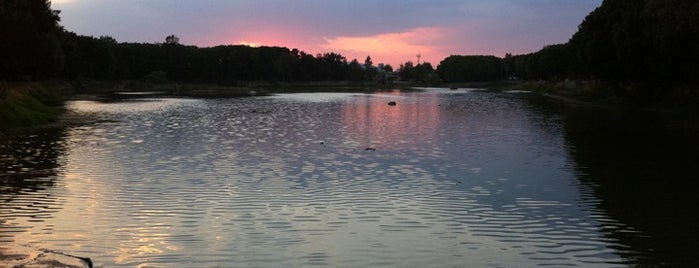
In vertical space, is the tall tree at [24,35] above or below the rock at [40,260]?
above

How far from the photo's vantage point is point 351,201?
18875 mm

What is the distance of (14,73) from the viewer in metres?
69.9

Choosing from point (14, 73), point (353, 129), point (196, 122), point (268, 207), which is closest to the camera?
point (268, 207)

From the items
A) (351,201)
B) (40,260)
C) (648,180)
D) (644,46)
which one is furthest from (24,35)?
(644,46)

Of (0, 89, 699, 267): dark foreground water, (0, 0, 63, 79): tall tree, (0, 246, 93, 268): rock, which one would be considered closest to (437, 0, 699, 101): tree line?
(0, 89, 699, 267): dark foreground water

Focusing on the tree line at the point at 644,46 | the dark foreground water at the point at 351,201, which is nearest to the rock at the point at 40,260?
the dark foreground water at the point at 351,201

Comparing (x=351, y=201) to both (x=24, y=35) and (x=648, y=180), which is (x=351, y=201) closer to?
(x=648, y=180)

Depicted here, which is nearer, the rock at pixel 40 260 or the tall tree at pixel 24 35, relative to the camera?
the rock at pixel 40 260

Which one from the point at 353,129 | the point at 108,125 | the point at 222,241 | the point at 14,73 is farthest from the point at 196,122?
the point at 222,241

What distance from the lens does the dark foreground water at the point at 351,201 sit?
1362 cm

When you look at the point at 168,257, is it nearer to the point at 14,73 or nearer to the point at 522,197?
the point at 522,197

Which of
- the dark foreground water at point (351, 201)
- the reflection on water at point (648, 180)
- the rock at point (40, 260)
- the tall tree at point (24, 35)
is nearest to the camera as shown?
the rock at point (40, 260)

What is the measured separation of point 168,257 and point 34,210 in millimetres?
6523

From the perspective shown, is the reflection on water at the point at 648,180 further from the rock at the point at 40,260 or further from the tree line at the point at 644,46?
the rock at the point at 40,260
